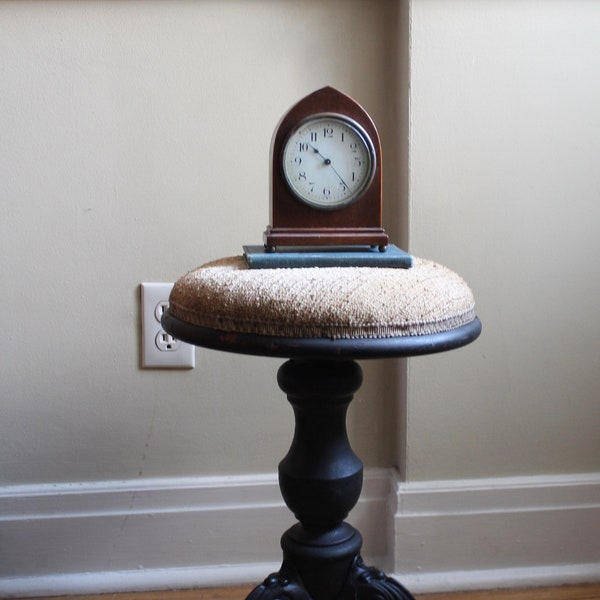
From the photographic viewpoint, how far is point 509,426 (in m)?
1.28

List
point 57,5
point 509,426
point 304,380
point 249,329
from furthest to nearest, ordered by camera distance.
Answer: point 509,426 → point 57,5 → point 304,380 → point 249,329

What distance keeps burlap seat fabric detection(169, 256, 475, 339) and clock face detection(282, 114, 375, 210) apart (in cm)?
10

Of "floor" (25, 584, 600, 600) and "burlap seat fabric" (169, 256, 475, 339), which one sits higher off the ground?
"burlap seat fabric" (169, 256, 475, 339)

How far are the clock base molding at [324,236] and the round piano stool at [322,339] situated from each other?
49 mm

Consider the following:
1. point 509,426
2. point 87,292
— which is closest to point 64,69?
point 87,292

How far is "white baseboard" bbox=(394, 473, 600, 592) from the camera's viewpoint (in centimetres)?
127

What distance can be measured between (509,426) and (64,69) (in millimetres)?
860

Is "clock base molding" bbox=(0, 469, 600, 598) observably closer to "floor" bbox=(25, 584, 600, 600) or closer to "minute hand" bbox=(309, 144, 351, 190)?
"floor" bbox=(25, 584, 600, 600)

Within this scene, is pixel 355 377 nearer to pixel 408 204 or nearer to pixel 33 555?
pixel 408 204

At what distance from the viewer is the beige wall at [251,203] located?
1194 millimetres

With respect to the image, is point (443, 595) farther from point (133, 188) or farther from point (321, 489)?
point (133, 188)

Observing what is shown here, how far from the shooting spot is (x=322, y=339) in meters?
0.71

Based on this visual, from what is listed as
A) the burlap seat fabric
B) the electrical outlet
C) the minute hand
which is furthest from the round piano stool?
the electrical outlet

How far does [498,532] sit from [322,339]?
0.73 meters
